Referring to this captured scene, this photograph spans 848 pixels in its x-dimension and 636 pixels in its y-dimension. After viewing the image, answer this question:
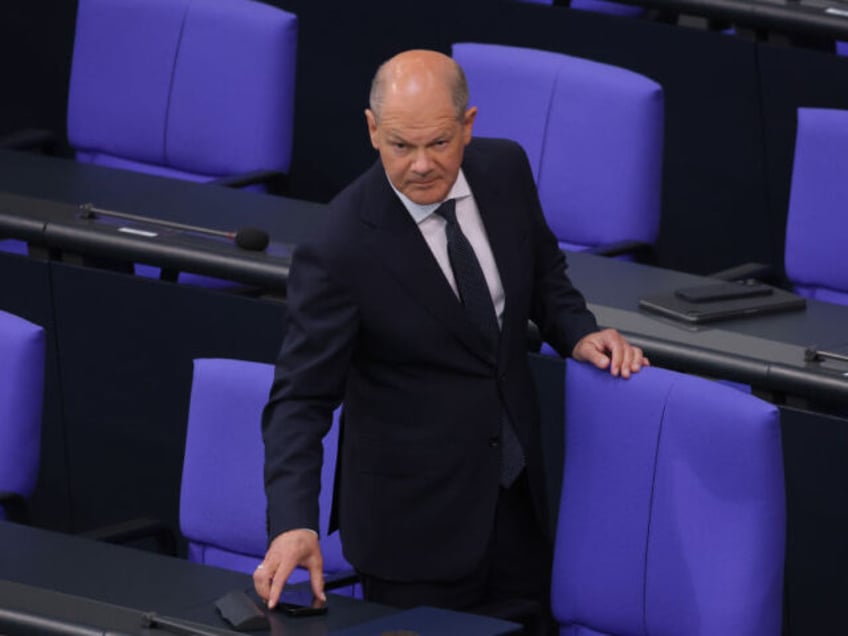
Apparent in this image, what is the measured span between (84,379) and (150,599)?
1.34 meters

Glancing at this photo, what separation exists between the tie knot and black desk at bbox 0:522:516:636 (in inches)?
21.4

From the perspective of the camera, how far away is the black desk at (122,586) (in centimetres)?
261

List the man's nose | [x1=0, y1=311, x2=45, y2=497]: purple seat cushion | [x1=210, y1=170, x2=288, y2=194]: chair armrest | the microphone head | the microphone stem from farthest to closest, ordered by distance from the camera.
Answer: [x1=210, y1=170, x2=288, y2=194]: chair armrest → the microphone stem → the microphone head → [x1=0, y1=311, x2=45, y2=497]: purple seat cushion → the man's nose

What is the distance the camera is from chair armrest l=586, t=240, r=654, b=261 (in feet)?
14.0

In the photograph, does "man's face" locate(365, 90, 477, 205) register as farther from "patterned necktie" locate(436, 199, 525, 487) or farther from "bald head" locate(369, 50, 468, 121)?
"patterned necktie" locate(436, 199, 525, 487)

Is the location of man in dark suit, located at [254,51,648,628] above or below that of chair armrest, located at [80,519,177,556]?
above

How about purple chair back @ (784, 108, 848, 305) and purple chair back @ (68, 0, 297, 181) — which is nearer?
purple chair back @ (784, 108, 848, 305)

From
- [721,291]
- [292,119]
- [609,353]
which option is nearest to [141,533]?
[609,353]

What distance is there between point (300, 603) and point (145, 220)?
1589 millimetres

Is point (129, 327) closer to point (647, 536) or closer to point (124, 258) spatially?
point (124, 258)

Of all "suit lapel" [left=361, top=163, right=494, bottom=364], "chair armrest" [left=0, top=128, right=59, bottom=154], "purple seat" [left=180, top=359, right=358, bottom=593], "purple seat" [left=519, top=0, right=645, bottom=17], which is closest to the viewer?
"suit lapel" [left=361, top=163, right=494, bottom=364]

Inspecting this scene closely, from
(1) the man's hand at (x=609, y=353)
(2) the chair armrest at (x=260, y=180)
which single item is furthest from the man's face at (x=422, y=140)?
(2) the chair armrest at (x=260, y=180)

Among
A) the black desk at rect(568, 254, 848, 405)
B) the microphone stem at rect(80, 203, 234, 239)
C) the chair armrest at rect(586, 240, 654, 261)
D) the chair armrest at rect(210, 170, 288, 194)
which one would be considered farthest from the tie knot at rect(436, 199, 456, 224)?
the chair armrest at rect(210, 170, 288, 194)

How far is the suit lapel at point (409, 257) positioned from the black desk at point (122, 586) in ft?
1.34
